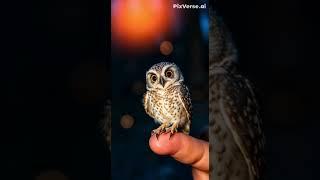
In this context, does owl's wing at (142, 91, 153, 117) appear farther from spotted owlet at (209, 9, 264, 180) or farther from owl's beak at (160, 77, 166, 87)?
spotted owlet at (209, 9, 264, 180)

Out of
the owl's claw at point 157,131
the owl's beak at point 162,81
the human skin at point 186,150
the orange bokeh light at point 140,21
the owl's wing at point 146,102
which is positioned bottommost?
the human skin at point 186,150

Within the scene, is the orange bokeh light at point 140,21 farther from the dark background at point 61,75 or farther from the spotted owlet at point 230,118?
the spotted owlet at point 230,118

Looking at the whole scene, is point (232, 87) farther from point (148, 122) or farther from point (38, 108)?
point (38, 108)

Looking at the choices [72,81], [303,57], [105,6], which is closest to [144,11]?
[105,6]

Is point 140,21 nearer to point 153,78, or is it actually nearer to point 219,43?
point 153,78

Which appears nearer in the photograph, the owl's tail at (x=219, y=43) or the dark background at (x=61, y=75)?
the dark background at (x=61, y=75)

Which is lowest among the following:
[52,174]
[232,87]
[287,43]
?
[52,174]

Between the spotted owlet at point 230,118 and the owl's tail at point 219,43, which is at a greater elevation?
the owl's tail at point 219,43

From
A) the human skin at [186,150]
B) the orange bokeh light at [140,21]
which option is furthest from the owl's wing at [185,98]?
the orange bokeh light at [140,21]
